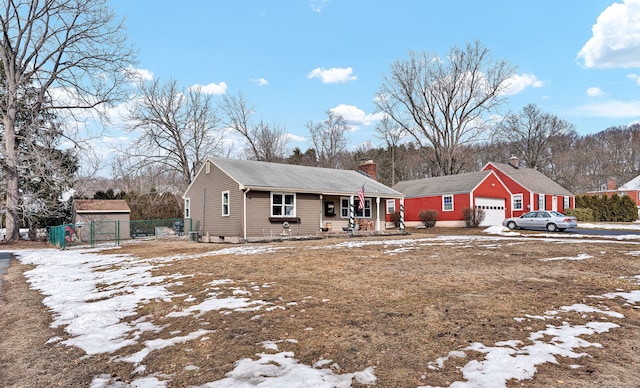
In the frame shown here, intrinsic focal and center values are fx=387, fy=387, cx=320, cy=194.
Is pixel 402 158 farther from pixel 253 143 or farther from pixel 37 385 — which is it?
pixel 37 385

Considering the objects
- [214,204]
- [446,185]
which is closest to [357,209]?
[214,204]

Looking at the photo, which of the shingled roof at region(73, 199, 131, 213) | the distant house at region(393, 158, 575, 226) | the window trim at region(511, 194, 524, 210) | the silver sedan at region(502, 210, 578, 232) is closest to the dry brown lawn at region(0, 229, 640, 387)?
the silver sedan at region(502, 210, 578, 232)

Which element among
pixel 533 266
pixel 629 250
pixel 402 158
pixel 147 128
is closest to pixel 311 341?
pixel 533 266

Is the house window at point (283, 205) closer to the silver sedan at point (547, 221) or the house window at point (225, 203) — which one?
the house window at point (225, 203)

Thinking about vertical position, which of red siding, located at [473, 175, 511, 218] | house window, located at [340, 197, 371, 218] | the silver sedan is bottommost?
the silver sedan

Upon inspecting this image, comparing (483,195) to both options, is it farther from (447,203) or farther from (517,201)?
(517,201)

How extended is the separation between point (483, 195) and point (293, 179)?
55.1 feet

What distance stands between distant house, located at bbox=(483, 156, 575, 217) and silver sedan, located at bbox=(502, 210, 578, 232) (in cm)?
787

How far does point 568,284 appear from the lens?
7.04 metres

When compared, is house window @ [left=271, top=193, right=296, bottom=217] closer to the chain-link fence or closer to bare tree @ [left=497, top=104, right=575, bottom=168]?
the chain-link fence

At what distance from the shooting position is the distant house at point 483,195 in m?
30.4

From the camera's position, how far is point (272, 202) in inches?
789

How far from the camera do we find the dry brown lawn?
3.71 meters

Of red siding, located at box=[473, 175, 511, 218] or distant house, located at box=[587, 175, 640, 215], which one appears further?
distant house, located at box=[587, 175, 640, 215]
